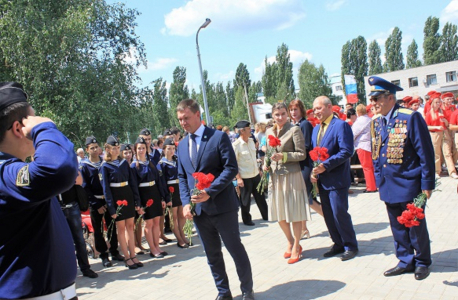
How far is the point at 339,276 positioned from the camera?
4.56 meters

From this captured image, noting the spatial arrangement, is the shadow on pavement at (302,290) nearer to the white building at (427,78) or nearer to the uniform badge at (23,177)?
the uniform badge at (23,177)

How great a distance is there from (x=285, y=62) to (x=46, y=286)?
61.3m

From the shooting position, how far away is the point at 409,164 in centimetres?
418

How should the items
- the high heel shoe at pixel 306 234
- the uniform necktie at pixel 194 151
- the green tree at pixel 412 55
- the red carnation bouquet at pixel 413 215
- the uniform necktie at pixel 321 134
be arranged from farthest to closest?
the green tree at pixel 412 55 < the high heel shoe at pixel 306 234 < the uniform necktie at pixel 321 134 < the uniform necktie at pixel 194 151 < the red carnation bouquet at pixel 413 215

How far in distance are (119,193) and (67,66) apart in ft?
43.3

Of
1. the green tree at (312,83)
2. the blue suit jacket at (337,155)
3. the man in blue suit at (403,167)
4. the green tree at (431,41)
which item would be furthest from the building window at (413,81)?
the man in blue suit at (403,167)

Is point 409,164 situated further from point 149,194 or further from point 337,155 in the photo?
point 149,194

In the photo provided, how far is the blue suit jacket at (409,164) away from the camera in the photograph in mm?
4004

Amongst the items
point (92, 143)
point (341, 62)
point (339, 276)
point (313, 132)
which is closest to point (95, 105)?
point (92, 143)

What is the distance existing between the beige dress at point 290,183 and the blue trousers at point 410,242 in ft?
4.19

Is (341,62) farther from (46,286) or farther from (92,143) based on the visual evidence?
(46,286)

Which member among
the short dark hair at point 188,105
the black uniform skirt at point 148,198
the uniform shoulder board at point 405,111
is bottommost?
the black uniform skirt at point 148,198

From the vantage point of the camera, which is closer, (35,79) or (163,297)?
(163,297)

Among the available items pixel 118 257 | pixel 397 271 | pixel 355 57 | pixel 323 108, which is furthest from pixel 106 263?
pixel 355 57
